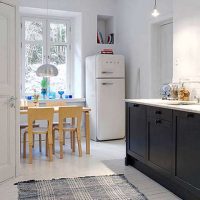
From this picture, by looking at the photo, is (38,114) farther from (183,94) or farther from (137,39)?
(137,39)

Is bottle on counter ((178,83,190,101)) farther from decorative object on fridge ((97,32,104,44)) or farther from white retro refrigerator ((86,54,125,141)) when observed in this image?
decorative object on fridge ((97,32,104,44))

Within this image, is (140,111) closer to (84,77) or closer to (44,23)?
(84,77)

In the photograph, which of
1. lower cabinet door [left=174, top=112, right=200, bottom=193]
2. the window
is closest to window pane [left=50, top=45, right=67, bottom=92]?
the window

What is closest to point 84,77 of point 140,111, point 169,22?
point 169,22

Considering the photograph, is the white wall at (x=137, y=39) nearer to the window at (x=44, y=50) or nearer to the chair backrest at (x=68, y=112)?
the window at (x=44, y=50)

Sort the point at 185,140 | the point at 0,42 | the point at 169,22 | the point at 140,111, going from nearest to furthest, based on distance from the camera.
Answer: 1. the point at 185,140
2. the point at 0,42
3. the point at 140,111
4. the point at 169,22

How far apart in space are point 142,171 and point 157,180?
42 cm

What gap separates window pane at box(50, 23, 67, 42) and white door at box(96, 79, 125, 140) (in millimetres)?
1450

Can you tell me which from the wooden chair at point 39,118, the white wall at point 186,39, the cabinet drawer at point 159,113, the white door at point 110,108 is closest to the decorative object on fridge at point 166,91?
the white wall at point 186,39

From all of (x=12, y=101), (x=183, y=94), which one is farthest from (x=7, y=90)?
(x=183, y=94)

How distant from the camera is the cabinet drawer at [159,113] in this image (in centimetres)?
330

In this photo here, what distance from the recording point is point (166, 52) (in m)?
5.36

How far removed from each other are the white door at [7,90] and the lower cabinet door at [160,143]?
164cm

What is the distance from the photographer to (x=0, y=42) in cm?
356
